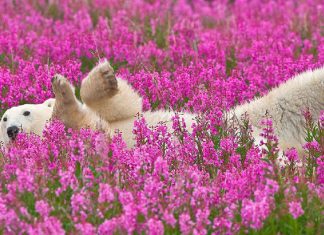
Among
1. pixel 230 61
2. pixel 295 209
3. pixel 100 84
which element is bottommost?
pixel 230 61

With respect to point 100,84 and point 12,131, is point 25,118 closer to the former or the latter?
point 12,131

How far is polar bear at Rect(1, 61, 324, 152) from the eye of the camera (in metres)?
5.72

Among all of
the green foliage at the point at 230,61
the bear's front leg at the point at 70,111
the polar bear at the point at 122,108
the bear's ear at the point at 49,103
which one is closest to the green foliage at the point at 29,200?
the polar bear at the point at 122,108

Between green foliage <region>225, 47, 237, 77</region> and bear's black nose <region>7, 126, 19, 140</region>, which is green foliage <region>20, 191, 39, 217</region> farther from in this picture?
green foliage <region>225, 47, 237, 77</region>

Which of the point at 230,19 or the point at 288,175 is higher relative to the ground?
the point at 288,175

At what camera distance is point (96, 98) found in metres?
6.18

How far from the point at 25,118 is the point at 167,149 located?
1.57 metres

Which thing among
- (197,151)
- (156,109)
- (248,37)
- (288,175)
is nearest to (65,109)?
(156,109)

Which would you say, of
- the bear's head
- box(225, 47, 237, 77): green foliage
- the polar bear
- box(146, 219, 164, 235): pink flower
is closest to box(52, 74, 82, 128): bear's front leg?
the polar bear

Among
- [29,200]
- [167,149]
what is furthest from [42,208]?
[167,149]

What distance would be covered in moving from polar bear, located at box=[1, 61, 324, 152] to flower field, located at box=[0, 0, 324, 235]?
0.23 metres

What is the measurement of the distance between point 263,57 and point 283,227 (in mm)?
3731

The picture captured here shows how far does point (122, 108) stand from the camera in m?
6.18

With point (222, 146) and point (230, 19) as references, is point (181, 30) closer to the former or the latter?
point (230, 19)
